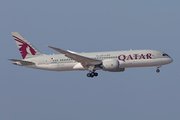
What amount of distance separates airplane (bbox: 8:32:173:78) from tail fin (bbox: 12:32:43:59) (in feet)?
1.37

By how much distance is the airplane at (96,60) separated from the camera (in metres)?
55.7

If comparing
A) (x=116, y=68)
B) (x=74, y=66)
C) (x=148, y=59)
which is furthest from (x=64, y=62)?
(x=148, y=59)

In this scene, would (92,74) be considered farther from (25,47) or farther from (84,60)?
(25,47)

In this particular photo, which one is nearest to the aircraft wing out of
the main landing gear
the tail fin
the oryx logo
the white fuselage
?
the white fuselage

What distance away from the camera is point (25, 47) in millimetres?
62281

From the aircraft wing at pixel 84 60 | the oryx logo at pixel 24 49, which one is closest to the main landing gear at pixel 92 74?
the aircraft wing at pixel 84 60

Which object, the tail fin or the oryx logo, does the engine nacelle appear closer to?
the tail fin

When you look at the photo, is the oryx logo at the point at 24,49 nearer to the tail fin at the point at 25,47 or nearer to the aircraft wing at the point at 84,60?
the tail fin at the point at 25,47

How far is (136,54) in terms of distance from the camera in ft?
185

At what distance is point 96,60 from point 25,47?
49.2ft

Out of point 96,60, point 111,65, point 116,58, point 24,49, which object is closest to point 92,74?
point 96,60

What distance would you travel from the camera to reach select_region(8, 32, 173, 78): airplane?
55.7 meters

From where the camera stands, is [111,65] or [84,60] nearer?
[111,65]

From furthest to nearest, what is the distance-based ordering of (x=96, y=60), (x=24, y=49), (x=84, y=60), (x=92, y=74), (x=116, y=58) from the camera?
1. (x=24, y=49)
2. (x=92, y=74)
3. (x=116, y=58)
4. (x=84, y=60)
5. (x=96, y=60)
